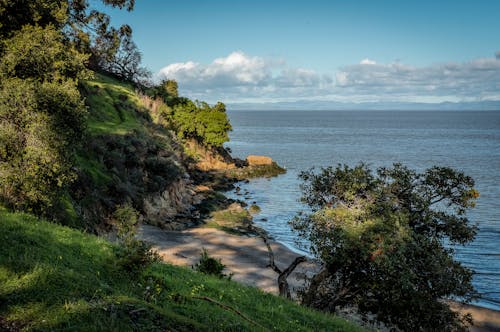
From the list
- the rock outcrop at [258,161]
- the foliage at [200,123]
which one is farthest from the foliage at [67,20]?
the rock outcrop at [258,161]

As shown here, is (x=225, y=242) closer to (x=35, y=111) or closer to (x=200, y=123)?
(x=35, y=111)

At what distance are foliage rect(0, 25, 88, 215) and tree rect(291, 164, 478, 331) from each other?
12.8 metres

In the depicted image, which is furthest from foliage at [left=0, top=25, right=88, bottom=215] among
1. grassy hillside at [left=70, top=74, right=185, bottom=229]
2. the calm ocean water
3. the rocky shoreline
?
the calm ocean water

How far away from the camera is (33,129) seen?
2169 centimetres

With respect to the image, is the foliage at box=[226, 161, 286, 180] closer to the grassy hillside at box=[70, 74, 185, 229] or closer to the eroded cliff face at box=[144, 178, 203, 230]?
the grassy hillside at box=[70, 74, 185, 229]

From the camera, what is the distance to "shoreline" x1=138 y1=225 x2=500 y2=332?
31.7 metres

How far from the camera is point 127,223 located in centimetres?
2095

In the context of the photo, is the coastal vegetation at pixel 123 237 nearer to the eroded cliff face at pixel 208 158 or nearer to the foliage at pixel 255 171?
the eroded cliff face at pixel 208 158

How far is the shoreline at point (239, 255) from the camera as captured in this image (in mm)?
31719

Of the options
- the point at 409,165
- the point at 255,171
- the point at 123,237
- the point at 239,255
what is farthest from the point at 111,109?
the point at 409,165

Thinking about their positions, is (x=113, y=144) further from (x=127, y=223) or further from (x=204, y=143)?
(x=204, y=143)

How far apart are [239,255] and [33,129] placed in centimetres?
2342

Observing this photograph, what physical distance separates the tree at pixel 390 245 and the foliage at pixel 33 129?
12.8 meters

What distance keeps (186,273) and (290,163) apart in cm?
8948
